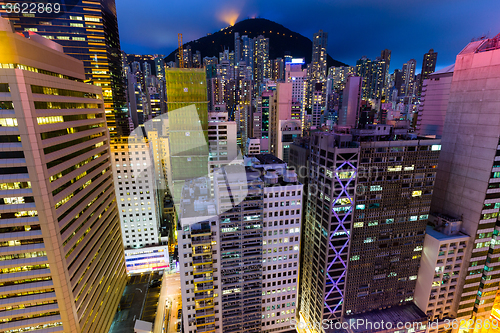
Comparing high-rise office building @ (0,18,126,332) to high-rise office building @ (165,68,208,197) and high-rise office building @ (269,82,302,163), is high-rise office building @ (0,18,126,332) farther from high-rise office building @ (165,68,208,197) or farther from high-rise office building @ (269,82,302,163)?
high-rise office building @ (269,82,302,163)

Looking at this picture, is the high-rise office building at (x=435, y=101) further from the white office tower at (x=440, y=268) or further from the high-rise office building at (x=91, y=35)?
the high-rise office building at (x=91, y=35)

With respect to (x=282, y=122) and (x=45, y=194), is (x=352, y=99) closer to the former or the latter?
(x=282, y=122)

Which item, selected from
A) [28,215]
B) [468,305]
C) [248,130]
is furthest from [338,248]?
[248,130]

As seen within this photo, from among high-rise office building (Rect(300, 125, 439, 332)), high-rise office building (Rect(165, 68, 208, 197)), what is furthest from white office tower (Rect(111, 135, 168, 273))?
high-rise office building (Rect(300, 125, 439, 332))

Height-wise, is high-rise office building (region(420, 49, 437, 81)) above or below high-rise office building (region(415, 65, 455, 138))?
above

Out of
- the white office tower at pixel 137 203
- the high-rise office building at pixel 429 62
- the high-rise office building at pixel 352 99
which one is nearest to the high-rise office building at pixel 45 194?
the white office tower at pixel 137 203

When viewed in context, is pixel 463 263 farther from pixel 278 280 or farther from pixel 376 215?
pixel 278 280
